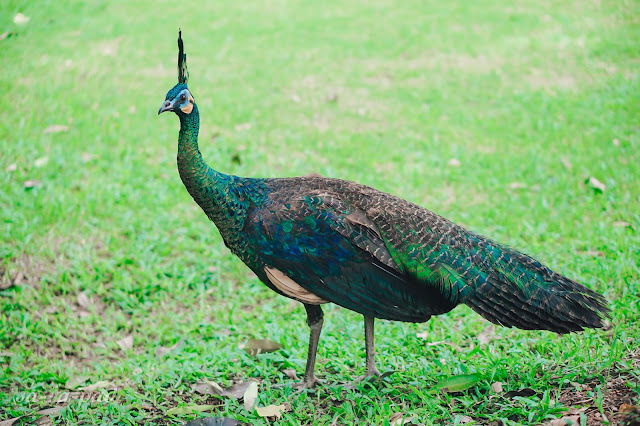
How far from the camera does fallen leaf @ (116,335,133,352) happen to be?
4.70m

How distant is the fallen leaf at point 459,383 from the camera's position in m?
3.52

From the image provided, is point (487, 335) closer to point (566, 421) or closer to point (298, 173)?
point (566, 421)

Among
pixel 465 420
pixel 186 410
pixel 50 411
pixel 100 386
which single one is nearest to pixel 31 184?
pixel 100 386

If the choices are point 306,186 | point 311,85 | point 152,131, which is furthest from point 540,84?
point 306,186

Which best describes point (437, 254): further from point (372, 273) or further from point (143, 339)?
point (143, 339)

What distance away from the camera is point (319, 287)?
11.6 feet

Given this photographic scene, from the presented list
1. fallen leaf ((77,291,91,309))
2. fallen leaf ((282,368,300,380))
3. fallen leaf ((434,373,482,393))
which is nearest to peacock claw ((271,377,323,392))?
fallen leaf ((282,368,300,380))

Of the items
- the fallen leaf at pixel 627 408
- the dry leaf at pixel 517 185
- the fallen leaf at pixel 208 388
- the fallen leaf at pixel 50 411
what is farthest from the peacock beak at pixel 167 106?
the dry leaf at pixel 517 185

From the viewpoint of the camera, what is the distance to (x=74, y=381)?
421 centimetres

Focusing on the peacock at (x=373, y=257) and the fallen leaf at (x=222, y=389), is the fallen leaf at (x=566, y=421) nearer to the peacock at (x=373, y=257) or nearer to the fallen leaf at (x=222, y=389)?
the peacock at (x=373, y=257)

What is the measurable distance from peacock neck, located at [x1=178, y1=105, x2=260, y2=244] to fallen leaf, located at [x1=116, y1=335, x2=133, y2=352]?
1.64 meters

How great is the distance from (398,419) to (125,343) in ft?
7.95

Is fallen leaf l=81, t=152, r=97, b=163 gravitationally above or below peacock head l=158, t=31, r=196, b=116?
below

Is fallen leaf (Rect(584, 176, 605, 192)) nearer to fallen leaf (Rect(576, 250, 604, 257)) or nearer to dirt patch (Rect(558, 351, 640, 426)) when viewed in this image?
fallen leaf (Rect(576, 250, 604, 257))
